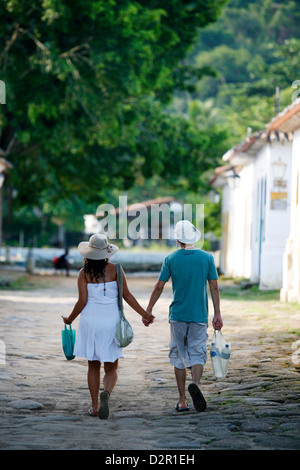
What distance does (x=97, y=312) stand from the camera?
24.0 feet

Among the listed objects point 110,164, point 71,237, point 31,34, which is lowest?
point 71,237

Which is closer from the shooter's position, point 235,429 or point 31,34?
point 235,429

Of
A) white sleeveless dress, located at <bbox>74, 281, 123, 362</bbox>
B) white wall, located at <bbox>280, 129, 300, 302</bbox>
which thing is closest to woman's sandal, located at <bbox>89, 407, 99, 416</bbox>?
white sleeveless dress, located at <bbox>74, 281, 123, 362</bbox>

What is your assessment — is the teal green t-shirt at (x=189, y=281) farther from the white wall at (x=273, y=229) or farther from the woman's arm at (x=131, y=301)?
the white wall at (x=273, y=229)

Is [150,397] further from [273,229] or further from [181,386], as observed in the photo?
[273,229]

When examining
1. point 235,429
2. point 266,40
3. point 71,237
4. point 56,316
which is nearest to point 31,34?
point 56,316

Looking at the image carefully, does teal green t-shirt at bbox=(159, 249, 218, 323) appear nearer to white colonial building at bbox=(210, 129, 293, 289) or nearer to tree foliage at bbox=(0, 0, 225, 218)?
white colonial building at bbox=(210, 129, 293, 289)

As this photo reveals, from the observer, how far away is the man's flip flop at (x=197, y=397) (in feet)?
24.0

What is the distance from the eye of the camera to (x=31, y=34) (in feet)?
78.4

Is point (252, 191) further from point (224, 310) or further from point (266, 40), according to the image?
point (266, 40)

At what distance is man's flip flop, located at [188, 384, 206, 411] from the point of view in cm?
730

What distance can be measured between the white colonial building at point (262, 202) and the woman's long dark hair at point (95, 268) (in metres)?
12.0

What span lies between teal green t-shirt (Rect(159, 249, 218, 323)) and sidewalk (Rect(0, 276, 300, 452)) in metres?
0.83
